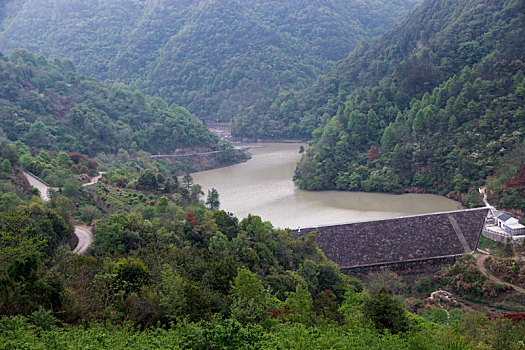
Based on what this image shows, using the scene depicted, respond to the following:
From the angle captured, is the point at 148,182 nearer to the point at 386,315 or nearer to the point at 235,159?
the point at 386,315

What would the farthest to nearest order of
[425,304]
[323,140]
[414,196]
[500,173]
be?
[323,140]
[414,196]
[500,173]
[425,304]

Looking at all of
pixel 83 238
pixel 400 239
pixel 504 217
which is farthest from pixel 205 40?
pixel 83 238

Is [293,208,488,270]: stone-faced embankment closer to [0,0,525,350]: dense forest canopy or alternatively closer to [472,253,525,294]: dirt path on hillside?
[472,253,525,294]: dirt path on hillside

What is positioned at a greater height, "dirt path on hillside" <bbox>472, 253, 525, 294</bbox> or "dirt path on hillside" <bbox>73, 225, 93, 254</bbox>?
"dirt path on hillside" <bbox>73, 225, 93, 254</bbox>

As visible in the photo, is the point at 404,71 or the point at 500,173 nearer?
the point at 500,173

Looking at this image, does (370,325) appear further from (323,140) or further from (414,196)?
(323,140)

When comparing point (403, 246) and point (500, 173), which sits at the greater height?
point (500, 173)

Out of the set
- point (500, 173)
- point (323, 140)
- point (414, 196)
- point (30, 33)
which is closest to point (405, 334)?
point (500, 173)

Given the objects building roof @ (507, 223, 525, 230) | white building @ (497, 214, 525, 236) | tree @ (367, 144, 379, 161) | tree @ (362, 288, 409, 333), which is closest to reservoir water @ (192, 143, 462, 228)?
tree @ (367, 144, 379, 161)
